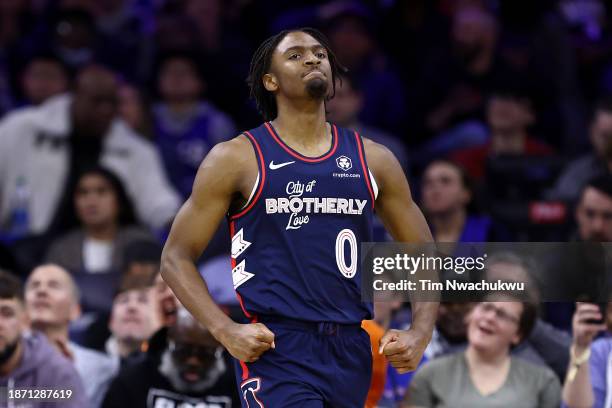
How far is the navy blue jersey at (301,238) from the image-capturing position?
4207 mm

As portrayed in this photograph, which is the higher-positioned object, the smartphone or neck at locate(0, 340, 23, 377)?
the smartphone

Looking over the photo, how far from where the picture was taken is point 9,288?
6.08 metres

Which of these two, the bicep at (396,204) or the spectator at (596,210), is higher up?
the spectator at (596,210)

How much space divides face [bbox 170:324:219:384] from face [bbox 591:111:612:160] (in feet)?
10.9

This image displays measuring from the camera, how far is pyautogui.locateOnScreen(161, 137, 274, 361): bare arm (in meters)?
4.21

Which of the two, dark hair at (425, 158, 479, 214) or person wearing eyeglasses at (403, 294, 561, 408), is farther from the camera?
dark hair at (425, 158, 479, 214)

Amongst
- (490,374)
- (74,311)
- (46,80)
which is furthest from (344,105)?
(490,374)

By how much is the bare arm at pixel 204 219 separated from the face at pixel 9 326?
1.93m

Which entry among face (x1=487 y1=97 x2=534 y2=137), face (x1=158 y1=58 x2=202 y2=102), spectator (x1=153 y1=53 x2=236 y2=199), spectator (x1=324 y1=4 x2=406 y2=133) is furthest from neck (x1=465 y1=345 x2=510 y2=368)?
face (x1=158 y1=58 x2=202 y2=102)

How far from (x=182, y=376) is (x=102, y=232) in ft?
7.49

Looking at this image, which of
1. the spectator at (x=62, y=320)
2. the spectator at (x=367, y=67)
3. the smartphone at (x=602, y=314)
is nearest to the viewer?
the smartphone at (x=602, y=314)

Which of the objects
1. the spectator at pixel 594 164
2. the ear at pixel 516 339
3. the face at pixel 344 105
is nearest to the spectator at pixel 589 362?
the ear at pixel 516 339

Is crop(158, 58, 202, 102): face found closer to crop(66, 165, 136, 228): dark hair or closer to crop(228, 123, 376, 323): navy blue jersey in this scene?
crop(66, 165, 136, 228): dark hair

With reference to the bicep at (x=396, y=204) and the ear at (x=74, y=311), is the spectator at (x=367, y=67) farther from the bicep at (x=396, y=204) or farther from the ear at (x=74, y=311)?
the bicep at (x=396, y=204)
